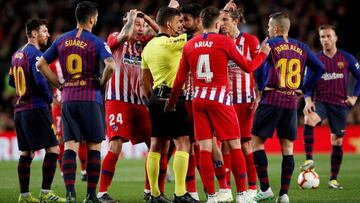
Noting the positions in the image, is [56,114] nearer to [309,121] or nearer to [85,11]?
[309,121]

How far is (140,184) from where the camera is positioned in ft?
42.5

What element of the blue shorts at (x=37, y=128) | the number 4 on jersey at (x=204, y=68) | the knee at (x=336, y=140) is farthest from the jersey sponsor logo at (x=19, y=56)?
the knee at (x=336, y=140)

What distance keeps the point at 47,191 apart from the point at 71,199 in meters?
1.22

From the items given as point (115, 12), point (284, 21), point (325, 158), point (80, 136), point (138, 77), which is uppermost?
point (115, 12)

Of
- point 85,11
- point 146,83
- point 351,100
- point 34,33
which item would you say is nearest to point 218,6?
point 351,100

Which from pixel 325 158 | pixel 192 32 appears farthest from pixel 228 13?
pixel 325 158

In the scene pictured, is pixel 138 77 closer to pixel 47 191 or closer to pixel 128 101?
pixel 128 101

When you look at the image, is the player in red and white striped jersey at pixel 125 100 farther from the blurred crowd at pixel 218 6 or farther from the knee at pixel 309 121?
the blurred crowd at pixel 218 6

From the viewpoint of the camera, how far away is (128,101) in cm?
995

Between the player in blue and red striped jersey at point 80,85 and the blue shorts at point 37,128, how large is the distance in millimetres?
989

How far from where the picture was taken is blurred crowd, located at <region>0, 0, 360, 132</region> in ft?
80.2

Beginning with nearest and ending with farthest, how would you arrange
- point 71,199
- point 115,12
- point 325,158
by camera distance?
point 71,199
point 325,158
point 115,12

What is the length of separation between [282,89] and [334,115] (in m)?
3.63

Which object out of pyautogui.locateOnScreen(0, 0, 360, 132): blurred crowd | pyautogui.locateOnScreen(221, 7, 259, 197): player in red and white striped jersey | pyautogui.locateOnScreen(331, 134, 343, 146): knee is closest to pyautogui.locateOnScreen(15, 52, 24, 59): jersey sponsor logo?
pyautogui.locateOnScreen(221, 7, 259, 197): player in red and white striped jersey
